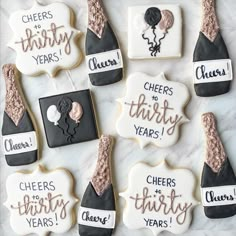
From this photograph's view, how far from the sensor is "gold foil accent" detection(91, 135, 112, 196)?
92 cm

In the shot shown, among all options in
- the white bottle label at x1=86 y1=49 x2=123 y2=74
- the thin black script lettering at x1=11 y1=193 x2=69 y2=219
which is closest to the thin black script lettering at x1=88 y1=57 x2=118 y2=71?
the white bottle label at x1=86 y1=49 x2=123 y2=74

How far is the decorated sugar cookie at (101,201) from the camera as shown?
3.02 ft

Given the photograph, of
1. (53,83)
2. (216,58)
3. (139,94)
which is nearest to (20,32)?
(53,83)

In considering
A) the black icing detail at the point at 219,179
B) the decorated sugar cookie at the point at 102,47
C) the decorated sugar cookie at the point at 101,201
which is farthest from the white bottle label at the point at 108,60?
the black icing detail at the point at 219,179

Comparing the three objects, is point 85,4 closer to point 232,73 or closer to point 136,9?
point 136,9

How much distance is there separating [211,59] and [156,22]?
4.2 inches

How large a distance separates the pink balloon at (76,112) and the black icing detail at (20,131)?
74 mm

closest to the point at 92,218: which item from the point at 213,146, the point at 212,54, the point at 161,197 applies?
the point at 161,197

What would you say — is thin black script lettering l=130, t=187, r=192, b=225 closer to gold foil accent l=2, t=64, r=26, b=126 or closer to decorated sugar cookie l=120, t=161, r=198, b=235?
decorated sugar cookie l=120, t=161, r=198, b=235

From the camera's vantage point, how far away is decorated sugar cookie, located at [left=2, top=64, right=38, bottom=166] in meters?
0.94

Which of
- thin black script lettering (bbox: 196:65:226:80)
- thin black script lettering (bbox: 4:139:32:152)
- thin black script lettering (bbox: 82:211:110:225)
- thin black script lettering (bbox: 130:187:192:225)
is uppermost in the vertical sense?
thin black script lettering (bbox: 196:65:226:80)

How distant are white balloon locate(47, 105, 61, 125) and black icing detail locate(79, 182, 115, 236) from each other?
0.12 m

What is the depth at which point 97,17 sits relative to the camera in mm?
914

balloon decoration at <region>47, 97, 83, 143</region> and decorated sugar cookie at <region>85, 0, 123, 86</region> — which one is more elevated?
decorated sugar cookie at <region>85, 0, 123, 86</region>
